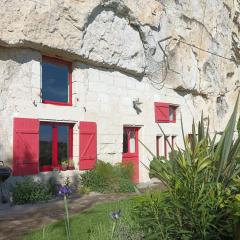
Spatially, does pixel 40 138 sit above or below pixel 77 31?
below

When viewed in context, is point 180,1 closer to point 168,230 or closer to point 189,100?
point 189,100

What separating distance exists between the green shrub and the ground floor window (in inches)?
48.1

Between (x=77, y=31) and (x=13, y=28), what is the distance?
2.02 metres

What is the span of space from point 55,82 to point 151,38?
4500 mm

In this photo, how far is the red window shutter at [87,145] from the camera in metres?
11.4

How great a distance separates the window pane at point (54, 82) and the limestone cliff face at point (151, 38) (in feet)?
1.58

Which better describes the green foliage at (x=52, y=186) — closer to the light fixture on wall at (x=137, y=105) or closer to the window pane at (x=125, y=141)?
the window pane at (x=125, y=141)

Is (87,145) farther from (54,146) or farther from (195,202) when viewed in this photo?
(195,202)

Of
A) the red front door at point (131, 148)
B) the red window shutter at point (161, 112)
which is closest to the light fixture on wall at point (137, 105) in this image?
the red front door at point (131, 148)

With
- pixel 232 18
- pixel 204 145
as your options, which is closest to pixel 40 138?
pixel 204 145

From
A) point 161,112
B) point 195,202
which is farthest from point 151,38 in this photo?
point 195,202

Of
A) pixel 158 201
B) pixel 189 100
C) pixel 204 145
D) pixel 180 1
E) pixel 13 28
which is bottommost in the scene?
pixel 158 201

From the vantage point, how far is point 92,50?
468 inches

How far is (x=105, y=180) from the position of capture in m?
11.2
